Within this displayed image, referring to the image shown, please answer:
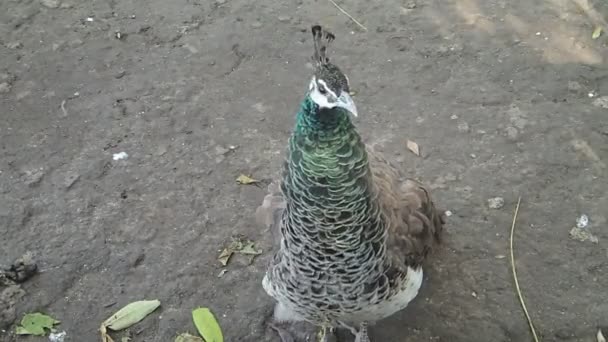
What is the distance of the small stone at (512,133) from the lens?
12.1 ft

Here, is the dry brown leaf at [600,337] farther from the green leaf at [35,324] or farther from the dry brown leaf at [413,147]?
the green leaf at [35,324]

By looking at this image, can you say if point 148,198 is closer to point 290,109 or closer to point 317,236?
point 290,109

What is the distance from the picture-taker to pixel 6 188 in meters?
3.52

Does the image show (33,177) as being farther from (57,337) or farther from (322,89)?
(322,89)

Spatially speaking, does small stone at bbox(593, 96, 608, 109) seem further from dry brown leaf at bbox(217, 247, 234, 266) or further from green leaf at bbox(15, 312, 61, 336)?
green leaf at bbox(15, 312, 61, 336)

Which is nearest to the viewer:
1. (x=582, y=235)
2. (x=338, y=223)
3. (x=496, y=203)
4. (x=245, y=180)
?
(x=338, y=223)

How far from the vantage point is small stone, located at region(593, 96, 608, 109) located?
149 inches

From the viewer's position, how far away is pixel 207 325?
292 cm

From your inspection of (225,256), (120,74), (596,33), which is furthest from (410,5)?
(225,256)

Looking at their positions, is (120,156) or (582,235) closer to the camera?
(582,235)

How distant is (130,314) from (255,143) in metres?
1.22

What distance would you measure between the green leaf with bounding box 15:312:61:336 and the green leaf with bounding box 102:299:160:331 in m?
0.25

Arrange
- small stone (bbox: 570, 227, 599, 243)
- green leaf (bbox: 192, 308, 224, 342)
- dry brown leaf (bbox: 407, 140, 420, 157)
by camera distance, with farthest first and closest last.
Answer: dry brown leaf (bbox: 407, 140, 420, 157), small stone (bbox: 570, 227, 599, 243), green leaf (bbox: 192, 308, 224, 342)

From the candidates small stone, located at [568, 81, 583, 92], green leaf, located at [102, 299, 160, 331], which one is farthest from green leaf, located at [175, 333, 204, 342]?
small stone, located at [568, 81, 583, 92]
